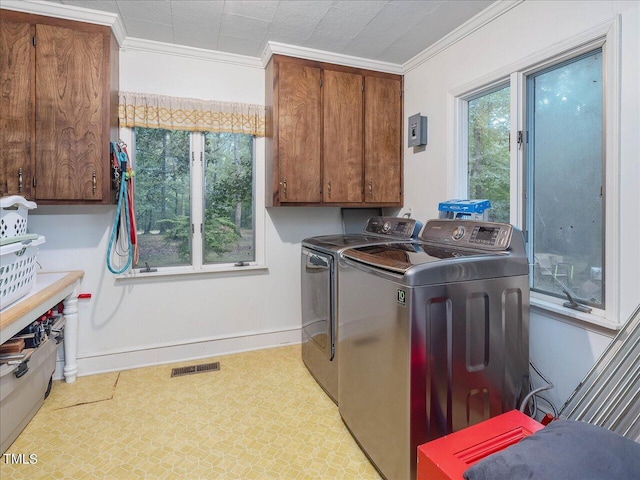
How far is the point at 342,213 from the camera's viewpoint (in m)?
3.28

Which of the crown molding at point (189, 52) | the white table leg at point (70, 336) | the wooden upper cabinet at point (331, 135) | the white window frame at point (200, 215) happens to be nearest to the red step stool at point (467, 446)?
the wooden upper cabinet at point (331, 135)

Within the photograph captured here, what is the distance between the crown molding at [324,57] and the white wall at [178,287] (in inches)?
13.7

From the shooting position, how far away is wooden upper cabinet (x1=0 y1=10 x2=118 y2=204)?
6.85ft

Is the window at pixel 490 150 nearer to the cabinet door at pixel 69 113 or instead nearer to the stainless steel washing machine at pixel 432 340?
the stainless steel washing machine at pixel 432 340

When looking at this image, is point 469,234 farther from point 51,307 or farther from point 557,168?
point 51,307

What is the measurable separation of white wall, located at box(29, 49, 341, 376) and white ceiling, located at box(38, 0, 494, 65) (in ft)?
0.79

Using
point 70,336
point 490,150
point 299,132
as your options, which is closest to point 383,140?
point 299,132

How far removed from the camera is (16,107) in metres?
2.08

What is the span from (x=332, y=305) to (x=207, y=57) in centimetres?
226

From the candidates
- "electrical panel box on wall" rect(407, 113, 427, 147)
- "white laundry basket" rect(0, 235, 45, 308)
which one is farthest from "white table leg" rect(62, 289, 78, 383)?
"electrical panel box on wall" rect(407, 113, 427, 147)

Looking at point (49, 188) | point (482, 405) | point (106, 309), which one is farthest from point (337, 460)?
point (49, 188)

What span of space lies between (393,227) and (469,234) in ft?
2.60

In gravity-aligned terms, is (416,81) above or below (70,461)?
above

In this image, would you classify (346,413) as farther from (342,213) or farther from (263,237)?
(342,213)
